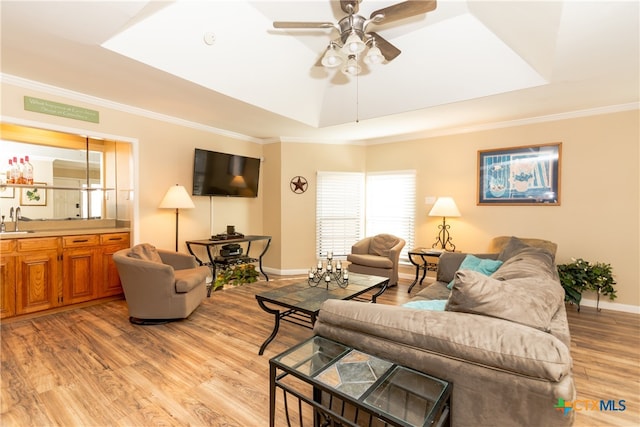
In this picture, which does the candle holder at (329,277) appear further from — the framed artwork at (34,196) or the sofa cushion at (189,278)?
the framed artwork at (34,196)

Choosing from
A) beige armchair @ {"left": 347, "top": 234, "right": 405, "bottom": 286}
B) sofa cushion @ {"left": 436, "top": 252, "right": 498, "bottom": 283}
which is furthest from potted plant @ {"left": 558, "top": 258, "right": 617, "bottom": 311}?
beige armchair @ {"left": 347, "top": 234, "right": 405, "bottom": 286}

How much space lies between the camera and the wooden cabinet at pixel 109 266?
388 centimetres

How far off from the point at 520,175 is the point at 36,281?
20.9ft

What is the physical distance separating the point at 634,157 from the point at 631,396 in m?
3.11

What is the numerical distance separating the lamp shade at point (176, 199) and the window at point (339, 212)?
94.2 inches

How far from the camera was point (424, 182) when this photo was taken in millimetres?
5273

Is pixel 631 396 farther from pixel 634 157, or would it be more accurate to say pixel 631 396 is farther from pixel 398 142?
pixel 398 142

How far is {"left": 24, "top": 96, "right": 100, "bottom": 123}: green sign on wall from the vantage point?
3268mm

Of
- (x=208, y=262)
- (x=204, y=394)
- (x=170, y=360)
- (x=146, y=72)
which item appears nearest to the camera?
(x=204, y=394)

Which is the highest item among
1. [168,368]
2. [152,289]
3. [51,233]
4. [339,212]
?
[339,212]

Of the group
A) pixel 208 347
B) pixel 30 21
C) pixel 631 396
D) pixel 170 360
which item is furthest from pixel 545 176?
pixel 30 21

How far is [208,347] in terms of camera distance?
2.74m

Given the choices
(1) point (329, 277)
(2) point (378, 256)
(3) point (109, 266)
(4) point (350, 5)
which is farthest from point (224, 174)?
(4) point (350, 5)

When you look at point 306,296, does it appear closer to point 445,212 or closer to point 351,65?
point 351,65
